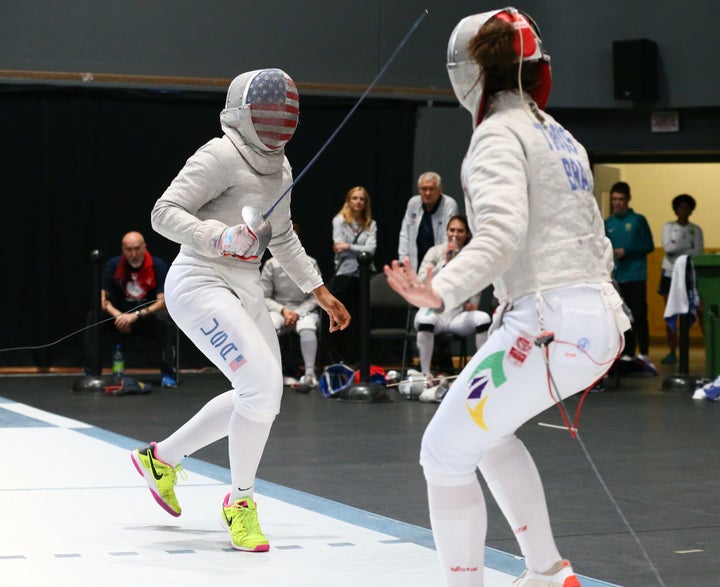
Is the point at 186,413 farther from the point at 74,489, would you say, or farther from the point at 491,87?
the point at 491,87

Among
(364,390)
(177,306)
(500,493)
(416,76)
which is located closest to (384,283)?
(364,390)

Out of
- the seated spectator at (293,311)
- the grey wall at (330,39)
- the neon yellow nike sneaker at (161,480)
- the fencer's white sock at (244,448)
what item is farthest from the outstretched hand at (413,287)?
the grey wall at (330,39)

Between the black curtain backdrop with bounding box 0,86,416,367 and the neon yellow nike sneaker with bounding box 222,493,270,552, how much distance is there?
5.92 metres

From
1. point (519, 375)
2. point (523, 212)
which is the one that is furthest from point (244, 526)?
point (523, 212)

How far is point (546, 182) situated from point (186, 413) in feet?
14.5

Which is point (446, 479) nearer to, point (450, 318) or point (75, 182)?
point (450, 318)

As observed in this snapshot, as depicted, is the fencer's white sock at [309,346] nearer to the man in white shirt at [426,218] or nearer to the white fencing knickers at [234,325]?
the man in white shirt at [426,218]

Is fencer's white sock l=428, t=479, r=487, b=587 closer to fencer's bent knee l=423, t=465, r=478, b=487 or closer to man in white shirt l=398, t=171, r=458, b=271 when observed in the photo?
fencer's bent knee l=423, t=465, r=478, b=487

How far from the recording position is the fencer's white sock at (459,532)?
2156 mm

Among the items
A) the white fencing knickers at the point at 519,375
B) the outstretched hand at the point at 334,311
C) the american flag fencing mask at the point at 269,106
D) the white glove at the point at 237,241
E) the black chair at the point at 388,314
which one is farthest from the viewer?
the black chair at the point at 388,314

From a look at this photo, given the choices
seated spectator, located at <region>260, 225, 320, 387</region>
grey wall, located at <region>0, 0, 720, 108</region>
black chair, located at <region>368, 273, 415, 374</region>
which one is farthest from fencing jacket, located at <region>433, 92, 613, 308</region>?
grey wall, located at <region>0, 0, 720, 108</region>

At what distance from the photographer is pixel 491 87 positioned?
7.36 feet

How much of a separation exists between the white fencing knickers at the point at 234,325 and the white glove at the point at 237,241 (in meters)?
0.17

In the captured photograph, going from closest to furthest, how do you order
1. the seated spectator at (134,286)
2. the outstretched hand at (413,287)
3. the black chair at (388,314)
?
the outstretched hand at (413,287), the seated spectator at (134,286), the black chair at (388,314)
